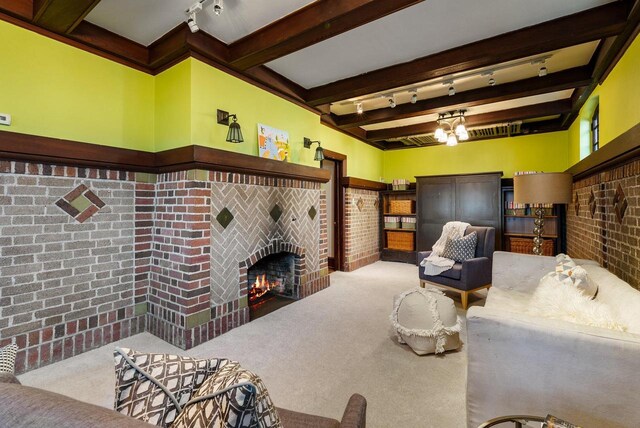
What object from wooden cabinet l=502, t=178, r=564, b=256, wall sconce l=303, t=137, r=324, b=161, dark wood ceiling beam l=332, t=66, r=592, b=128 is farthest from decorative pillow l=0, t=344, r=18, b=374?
wooden cabinet l=502, t=178, r=564, b=256

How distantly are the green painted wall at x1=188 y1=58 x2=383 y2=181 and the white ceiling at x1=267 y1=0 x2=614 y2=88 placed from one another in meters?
0.46

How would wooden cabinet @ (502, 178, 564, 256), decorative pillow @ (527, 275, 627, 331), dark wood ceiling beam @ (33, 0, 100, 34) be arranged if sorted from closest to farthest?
decorative pillow @ (527, 275, 627, 331) < dark wood ceiling beam @ (33, 0, 100, 34) < wooden cabinet @ (502, 178, 564, 256)

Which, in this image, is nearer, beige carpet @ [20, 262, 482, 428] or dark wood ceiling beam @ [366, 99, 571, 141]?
beige carpet @ [20, 262, 482, 428]

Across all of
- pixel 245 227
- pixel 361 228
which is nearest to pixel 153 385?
pixel 245 227

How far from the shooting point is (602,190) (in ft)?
9.35

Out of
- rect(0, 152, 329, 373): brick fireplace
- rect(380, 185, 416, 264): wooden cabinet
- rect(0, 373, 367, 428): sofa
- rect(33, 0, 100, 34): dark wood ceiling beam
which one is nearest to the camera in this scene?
rect(0, 373, 367, 428): sofa

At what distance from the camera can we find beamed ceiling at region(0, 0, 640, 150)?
2184 millimetres

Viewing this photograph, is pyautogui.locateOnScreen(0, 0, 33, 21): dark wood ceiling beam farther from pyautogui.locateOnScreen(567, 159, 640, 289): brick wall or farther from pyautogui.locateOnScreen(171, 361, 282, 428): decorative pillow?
pyautogui.locateOnScreen(567, 159, 640, 289): brick wall

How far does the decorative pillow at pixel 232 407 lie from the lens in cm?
59

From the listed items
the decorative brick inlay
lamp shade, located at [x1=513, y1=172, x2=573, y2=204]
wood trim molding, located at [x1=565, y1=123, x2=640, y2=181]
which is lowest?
the decorative brick inlay

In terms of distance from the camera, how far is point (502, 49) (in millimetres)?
2617

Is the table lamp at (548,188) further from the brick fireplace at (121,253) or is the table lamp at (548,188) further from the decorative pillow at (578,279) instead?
the brick fireplace at (121,253)

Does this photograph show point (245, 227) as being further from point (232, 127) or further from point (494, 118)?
point (494, 118)

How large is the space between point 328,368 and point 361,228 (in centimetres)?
379
